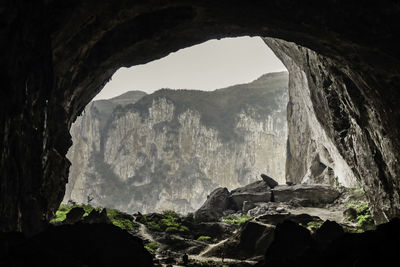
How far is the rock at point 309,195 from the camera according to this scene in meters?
31.2

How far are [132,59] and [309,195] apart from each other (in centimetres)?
2391

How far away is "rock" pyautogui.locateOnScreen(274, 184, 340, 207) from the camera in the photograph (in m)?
31.2

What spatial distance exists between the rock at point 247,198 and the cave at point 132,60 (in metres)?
19.5

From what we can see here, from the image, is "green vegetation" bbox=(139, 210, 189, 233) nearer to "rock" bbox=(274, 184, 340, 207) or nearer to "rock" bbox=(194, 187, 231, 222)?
"rock" bbox=(194, 187, 231, 222)

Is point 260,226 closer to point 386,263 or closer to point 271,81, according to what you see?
point 386,263

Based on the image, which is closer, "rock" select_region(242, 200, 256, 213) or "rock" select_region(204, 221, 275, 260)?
"rock" select_region(204, 221, 275, 260)

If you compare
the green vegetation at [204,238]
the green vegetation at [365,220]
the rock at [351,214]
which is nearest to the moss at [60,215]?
the green vegetation at [204,238]

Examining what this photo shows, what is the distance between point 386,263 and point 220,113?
10023 cm

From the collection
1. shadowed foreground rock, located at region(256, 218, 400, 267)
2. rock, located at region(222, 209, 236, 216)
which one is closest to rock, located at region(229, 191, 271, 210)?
rock, located at region(222, 209, 236, 216)

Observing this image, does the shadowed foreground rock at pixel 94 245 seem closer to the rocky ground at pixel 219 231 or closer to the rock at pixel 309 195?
the rocky ground at pixel 219 231

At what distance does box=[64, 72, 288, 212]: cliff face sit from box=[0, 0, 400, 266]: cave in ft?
265

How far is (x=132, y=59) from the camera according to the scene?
1539 cm

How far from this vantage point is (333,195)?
102ft

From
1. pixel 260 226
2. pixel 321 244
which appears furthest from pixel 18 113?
pixel 260 226
